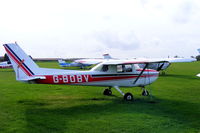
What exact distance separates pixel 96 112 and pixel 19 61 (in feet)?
11.5

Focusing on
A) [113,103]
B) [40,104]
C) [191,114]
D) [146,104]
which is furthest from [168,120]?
[40,104]

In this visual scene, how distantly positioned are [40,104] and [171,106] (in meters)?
4.97

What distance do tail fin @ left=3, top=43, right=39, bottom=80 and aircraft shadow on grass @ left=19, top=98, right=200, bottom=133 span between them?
1164 millimetres

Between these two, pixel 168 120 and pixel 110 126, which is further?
pixel 168 120

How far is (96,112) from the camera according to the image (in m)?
7.88

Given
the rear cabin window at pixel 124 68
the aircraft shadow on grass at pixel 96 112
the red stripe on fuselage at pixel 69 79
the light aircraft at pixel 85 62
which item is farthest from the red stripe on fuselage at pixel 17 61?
the light aircraft at pixel 85 62

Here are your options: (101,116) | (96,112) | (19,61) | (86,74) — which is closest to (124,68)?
(86,74)

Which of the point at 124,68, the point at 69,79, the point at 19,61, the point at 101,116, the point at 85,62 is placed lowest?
the point at 101,116

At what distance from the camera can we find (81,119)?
6965 millimetres

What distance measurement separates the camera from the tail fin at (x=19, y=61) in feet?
29.0

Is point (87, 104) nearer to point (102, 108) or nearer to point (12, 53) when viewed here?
point (102, 108)

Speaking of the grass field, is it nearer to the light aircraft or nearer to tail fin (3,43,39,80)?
tail fin (3,43,39,80)

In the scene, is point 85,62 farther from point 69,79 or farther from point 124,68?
point 69,79

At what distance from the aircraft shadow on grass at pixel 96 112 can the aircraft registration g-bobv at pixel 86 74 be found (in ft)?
2.94
